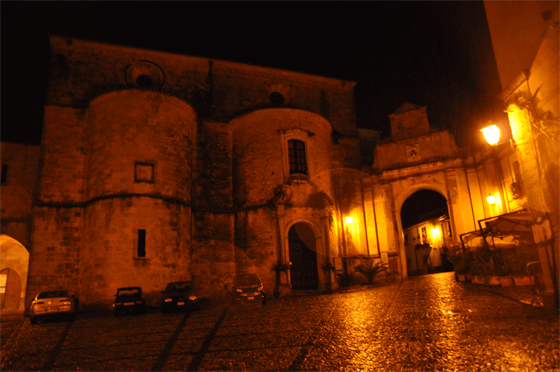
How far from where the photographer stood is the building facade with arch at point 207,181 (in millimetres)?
17625

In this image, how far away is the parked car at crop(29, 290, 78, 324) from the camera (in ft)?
42.6

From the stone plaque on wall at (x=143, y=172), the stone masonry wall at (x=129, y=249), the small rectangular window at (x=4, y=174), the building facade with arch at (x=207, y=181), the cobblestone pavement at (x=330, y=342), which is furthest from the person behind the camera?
the small rectangular window at (x=4, y=174)

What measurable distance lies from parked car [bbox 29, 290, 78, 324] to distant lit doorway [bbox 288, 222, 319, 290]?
10264 mm

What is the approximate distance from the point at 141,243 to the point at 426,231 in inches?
932

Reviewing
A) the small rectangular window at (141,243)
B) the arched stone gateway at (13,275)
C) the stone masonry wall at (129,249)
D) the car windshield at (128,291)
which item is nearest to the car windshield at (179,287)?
the car windshield at (128,291)

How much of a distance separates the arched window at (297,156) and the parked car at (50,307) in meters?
12.3

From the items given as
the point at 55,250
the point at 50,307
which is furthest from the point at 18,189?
the point at 50,307

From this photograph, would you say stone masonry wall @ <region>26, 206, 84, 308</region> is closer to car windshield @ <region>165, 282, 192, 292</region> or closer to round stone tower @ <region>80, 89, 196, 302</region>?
round stone tower @ <region>80, 89, 196, 302</region>

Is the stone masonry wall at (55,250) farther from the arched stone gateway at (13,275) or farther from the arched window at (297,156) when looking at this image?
the arched window at (297,156)

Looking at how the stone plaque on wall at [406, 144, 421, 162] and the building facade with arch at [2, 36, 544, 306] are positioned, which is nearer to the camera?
the building facade with arch at [2, 36, 544, 306]

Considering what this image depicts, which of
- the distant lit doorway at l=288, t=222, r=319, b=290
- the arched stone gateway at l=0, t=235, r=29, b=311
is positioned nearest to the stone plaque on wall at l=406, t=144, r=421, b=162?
the distant lit doorway at l=288, t=222, r=319, b=290

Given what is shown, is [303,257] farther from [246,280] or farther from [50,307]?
[50,307]

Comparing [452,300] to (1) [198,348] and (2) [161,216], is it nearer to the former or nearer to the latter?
(1) [198,348]

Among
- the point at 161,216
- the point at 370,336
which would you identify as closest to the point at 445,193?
the point at 161,216
